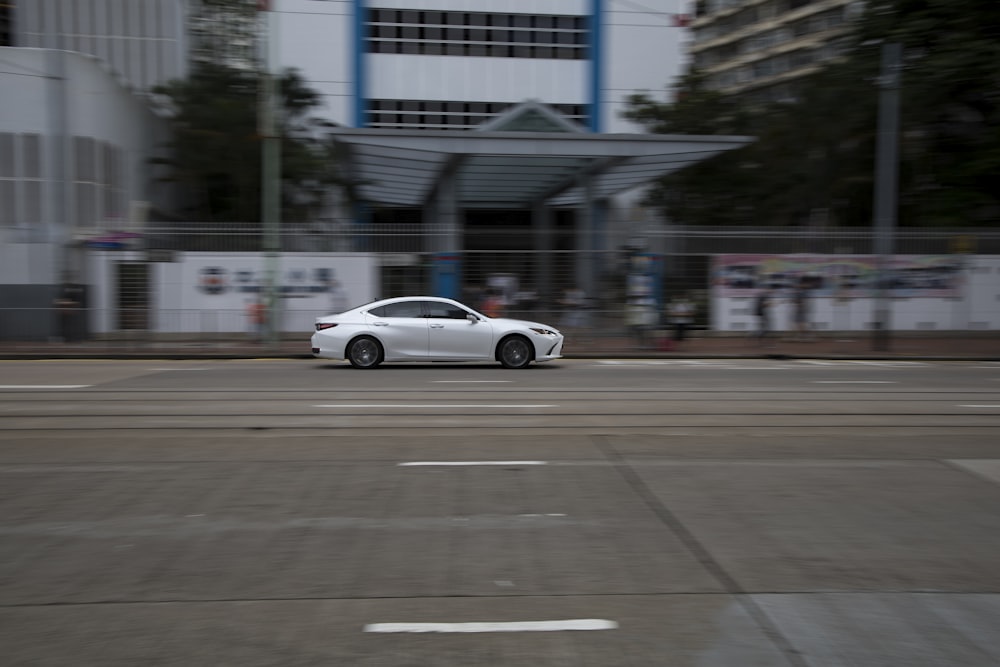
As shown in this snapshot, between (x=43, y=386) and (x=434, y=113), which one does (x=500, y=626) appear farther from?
(x=434, y=113)

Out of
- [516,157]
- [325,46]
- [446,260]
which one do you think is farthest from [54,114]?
[325,46]

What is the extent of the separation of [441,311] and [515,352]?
5.24 ft

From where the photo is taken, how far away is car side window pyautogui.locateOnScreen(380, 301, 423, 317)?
15820 mm

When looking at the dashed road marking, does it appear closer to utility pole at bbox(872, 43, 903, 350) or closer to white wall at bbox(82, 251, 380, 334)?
white wall at bbox(82, 251, 380, 334)

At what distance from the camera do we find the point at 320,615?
4133 mm

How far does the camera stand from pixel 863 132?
30.7 metres

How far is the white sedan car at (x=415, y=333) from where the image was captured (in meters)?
15.8

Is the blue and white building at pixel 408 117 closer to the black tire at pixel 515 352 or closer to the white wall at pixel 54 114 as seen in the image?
the white wall at pixel 54 114

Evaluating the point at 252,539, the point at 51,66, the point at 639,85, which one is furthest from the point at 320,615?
the point at 639,85

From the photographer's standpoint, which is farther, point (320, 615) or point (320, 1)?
point (320, 1)

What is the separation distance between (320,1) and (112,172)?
14759 millimetres

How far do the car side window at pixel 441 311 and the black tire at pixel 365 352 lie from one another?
1152 millimetres

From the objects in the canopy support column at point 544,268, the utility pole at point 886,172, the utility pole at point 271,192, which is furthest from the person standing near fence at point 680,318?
the utility pole at point 271,192

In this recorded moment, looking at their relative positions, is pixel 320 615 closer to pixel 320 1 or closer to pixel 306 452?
pixel 306 452
